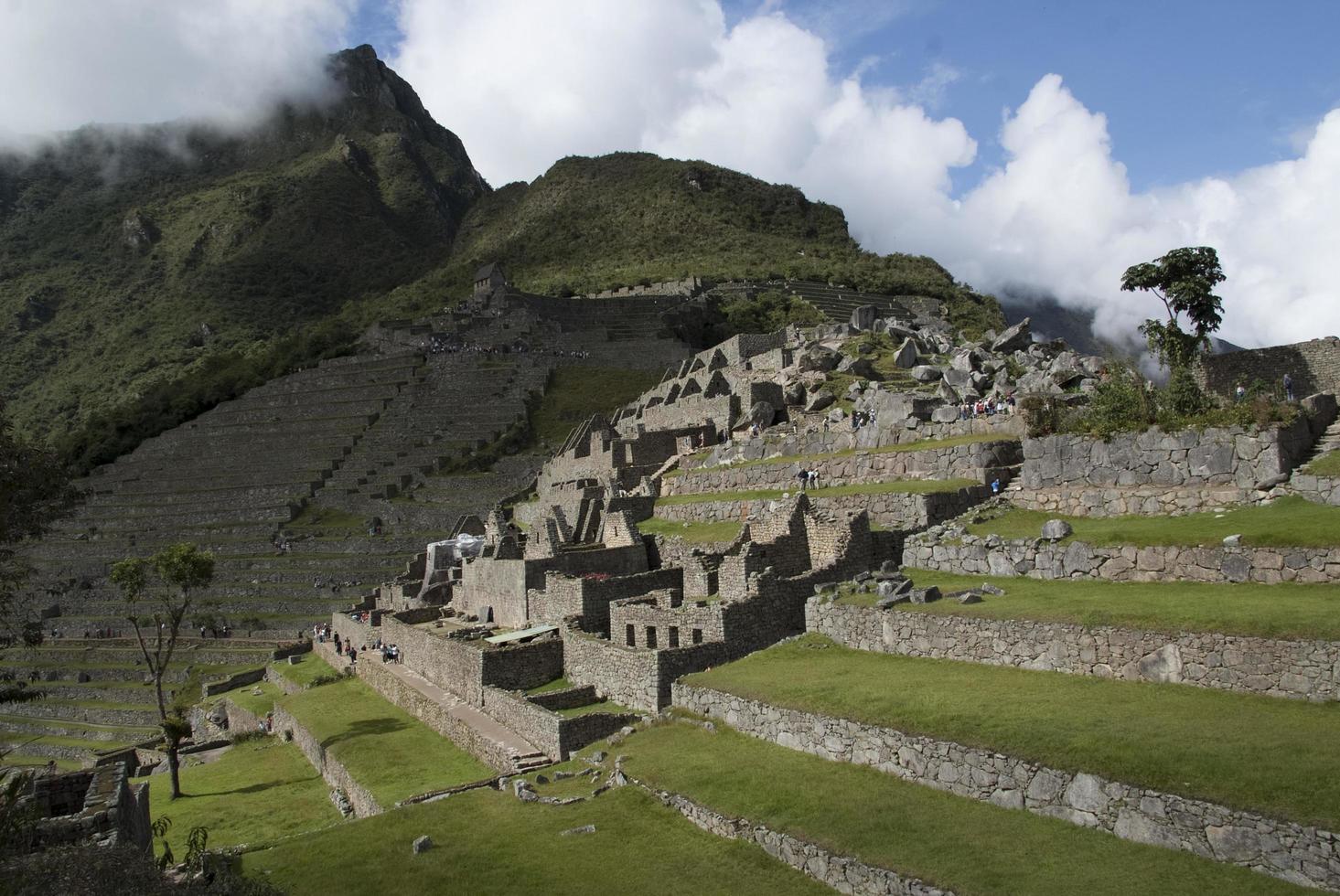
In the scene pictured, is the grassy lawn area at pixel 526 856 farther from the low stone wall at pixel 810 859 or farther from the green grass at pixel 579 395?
the green grass at pixel 579 395

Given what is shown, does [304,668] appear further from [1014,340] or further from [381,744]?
[1014,340]

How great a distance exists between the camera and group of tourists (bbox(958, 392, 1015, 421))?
21.4 m

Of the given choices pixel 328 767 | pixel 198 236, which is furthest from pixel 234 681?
pixel 198 236

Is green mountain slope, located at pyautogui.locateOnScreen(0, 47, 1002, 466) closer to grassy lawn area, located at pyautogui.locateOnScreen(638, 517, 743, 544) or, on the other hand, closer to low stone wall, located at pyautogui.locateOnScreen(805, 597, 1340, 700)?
grassy lawn area, located at pyautogui.locateOnScreen(638, 517, 743, 544)

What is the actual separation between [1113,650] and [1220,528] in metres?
3.60

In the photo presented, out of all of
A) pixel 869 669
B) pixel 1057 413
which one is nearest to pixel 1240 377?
pixel 1057 413

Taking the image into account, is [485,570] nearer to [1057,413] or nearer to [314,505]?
[1057,413]

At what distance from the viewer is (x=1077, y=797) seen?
8625mm

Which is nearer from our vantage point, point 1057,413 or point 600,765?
point 600,765

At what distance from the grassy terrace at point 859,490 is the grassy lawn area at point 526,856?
8.66 meters

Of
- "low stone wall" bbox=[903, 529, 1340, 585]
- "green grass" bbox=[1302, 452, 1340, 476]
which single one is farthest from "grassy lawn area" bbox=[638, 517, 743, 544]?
"green grass" bbox=[1302, 452, 1340, 476]

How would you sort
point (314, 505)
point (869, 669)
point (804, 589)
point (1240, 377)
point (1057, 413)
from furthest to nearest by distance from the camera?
1. point (314, 505)
2. point (1240, 377)
3. point (1057, 413)
4. point (804, 589)
5. point (869, 669)

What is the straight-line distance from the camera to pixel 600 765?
13406mm

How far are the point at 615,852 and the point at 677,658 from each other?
5.01 m
